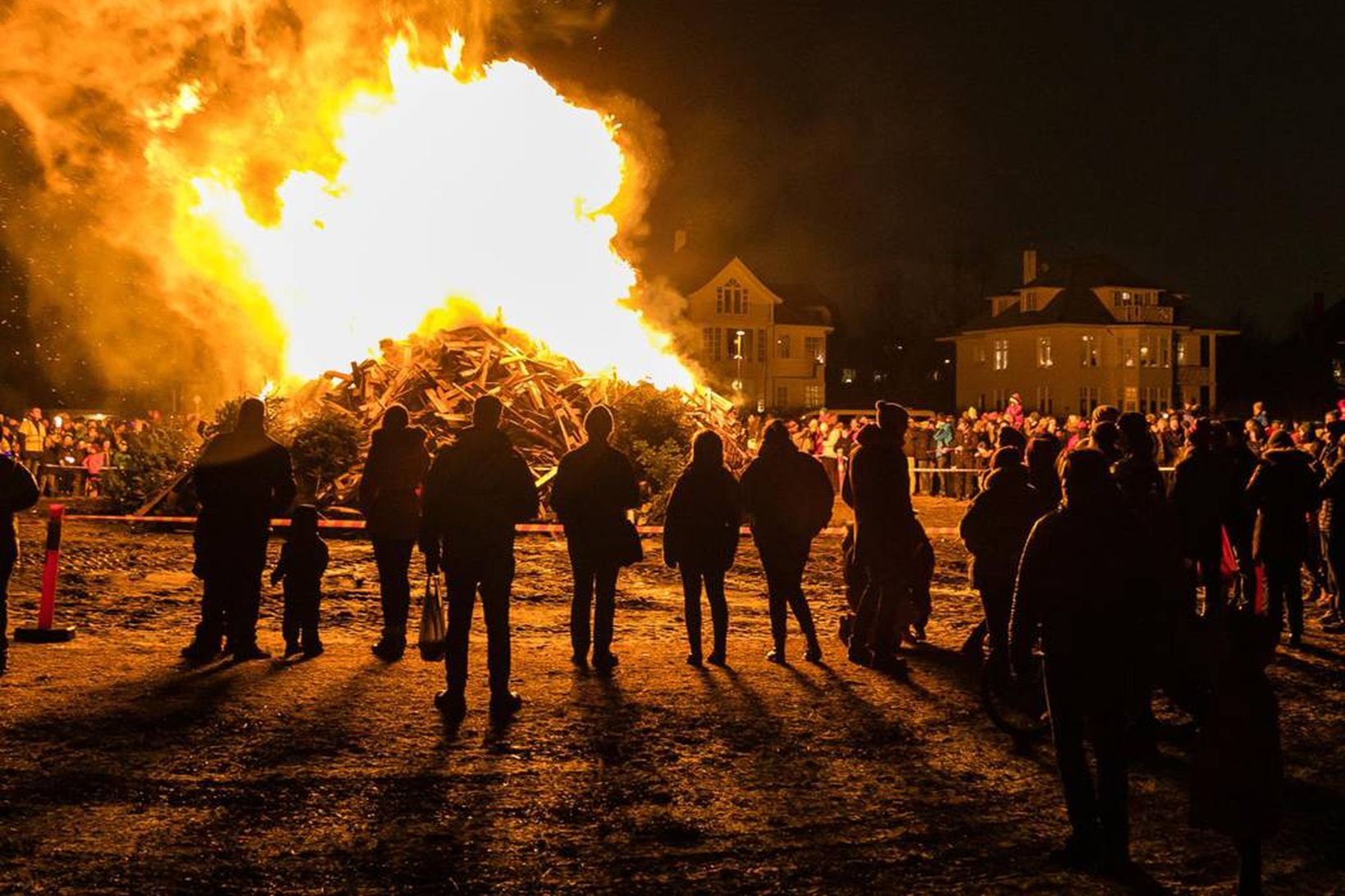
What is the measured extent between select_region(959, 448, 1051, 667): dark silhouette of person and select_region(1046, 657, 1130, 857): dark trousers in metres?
3.03

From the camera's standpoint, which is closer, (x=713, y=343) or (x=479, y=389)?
(x=479, y=389)

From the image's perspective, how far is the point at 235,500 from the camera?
8.84m

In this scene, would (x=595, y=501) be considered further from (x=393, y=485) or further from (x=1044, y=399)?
(x=1044, y=399)

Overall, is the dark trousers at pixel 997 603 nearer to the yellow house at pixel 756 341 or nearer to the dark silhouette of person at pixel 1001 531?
the dark silhouette of person at pixel 1001 531

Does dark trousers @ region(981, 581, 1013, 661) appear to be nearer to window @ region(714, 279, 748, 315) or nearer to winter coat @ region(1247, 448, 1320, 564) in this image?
winter coat @ region(1247, 448, 1320, 564)

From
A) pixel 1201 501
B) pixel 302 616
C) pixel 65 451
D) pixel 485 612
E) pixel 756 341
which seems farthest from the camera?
pixel 756 341

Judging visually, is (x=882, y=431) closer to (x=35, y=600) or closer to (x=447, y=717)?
(x=447, y=717)

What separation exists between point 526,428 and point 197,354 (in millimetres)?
27506

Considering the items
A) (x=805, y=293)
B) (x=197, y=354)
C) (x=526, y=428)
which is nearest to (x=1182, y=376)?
(x=805, y=293)

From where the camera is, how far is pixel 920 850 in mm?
5375

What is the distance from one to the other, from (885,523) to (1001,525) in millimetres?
941

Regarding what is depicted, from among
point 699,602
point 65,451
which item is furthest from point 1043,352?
point 699,602

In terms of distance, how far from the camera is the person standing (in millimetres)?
9281

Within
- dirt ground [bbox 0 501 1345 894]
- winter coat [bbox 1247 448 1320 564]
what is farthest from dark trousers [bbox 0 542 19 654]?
winter coat [bbox 1247 448 1320 564]
